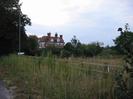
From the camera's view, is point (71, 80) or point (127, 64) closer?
point (127, 64)

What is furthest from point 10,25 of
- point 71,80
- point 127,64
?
point 127,64

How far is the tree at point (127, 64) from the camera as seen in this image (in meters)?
8.45

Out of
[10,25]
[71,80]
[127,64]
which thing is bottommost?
[71,80]

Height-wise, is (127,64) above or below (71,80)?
above

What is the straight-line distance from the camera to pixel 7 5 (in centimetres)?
6394

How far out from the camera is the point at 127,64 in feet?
27.9

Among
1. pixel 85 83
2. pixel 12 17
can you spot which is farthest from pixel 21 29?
pixel 85 83

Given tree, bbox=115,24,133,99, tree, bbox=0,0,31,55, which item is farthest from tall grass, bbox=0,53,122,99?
tree, bbox=0,0,31,55

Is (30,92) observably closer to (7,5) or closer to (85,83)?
(85,83)

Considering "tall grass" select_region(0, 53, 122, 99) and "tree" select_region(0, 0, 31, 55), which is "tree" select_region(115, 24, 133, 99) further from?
"tree" select_region(0, 0, 31, 55)

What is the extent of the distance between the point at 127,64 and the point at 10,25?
56.1m

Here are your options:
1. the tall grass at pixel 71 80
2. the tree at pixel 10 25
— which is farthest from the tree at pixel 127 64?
the tree at pixel 10 25

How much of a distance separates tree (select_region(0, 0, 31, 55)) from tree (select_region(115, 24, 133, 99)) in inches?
2103

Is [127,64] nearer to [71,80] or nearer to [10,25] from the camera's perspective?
[71,80]
